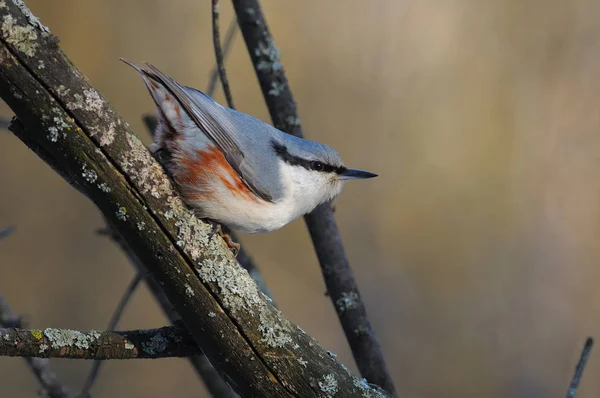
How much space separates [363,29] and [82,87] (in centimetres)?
297

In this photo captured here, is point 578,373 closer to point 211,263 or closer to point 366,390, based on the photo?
point 366,390

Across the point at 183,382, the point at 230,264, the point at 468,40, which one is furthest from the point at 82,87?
the point at 468,40

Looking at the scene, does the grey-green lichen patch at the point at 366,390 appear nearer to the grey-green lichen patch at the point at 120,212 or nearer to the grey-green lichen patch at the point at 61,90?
the grey-green lichen patch at the point at 120,212

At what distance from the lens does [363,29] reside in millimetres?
3965

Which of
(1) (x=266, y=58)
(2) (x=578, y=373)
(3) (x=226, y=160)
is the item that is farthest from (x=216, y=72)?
(2) (x=578, y=373)

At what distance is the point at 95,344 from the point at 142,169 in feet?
1.28

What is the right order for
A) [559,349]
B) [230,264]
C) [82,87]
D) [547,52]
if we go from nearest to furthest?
[82,87], [230,264], [559,349], [547,52]

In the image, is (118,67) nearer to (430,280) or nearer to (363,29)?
(363,29)

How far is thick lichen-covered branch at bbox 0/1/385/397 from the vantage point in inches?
46.2

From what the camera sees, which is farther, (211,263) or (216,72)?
(216,72)

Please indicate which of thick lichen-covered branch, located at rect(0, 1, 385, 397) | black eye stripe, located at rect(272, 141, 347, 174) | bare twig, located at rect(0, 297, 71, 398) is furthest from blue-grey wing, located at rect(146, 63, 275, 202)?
bare twig, located at rect(0, 297, 71, 398)

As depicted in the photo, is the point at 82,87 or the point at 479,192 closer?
the point at 82,87

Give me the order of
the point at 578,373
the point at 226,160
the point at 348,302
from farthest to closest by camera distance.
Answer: the point at 348,302, the point at 578,373, the point at 226,160

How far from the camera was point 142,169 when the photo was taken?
1.28m
